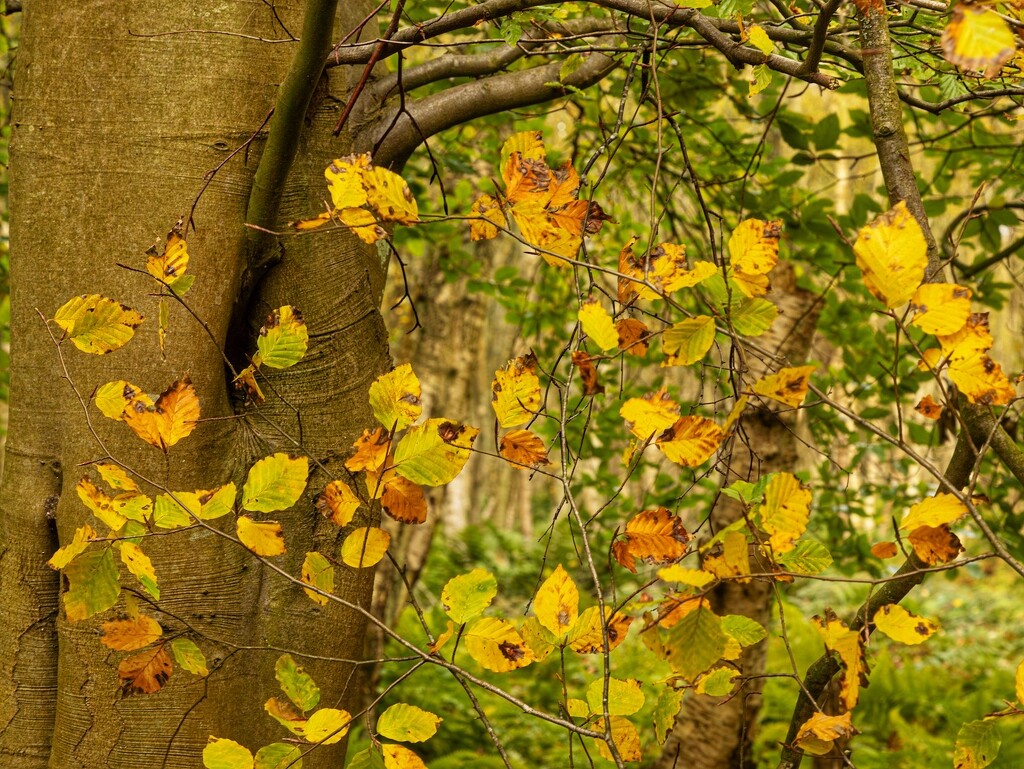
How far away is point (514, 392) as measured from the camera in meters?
1.03

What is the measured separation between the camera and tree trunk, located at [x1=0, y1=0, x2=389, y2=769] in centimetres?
132

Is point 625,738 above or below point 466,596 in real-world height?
below

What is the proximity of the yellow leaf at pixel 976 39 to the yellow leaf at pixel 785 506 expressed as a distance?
0.43 metres

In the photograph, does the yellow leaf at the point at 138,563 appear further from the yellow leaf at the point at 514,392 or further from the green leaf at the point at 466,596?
the yellow leaf at the point at 514,392

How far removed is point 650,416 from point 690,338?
102 mm

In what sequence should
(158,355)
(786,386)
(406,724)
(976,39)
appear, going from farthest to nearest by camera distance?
(158,355) → (406,724) → (786,386) → (976,39)

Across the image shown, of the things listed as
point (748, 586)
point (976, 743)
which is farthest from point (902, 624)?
point (748, 586)

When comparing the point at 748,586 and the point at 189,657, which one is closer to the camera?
the point at 189,657

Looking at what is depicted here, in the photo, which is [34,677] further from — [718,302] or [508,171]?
[718,302]

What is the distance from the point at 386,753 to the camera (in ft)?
3.14

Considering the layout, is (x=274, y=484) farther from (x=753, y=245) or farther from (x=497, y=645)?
(x=753, y=245)

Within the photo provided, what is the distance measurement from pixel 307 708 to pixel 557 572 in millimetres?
379

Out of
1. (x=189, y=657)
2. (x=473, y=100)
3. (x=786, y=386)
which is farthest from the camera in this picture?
(x=473, y=100)

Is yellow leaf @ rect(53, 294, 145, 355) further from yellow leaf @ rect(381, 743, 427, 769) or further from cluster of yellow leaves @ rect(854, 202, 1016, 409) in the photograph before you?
cluster of yellow leaves @ rect(854, 202, 1016, 409)
